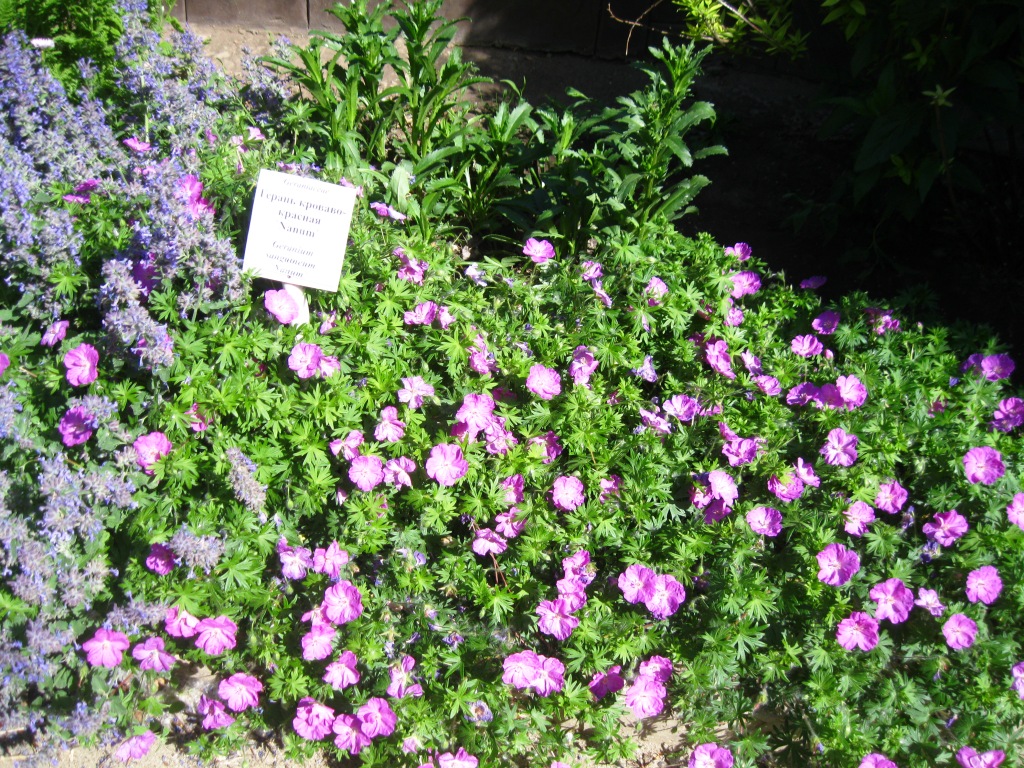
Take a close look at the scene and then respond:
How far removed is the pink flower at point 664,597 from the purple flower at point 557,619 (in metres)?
0.20

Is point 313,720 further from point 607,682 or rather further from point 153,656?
point 607,682

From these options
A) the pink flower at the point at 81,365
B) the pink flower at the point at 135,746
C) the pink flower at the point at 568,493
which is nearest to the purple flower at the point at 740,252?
the pink flower at the point at 568,493

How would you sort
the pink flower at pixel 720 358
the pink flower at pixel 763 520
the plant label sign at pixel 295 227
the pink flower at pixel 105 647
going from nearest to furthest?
the pink flower at pixel 105 647 → the pink flower at pixel 763 520 → the plant label sign at pixel 295 227 → the pink flower at pixel 720 358

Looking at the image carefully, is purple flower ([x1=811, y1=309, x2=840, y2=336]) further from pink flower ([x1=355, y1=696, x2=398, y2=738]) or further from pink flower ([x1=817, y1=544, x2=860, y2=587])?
pink flower ([x1=355, y1=696, x2=398, y2=738])

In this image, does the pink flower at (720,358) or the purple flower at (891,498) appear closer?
the purple flower at (891,498)

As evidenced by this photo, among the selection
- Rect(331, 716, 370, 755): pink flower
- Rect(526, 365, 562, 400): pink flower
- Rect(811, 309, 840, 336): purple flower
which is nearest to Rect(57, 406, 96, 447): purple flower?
Rect(331, 716, 370, 755): pink flower

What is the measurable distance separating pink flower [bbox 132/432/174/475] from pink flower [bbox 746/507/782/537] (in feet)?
5.05

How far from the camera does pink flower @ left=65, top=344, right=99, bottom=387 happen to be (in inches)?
85.0

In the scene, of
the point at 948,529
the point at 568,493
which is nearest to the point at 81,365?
the point at 568,493

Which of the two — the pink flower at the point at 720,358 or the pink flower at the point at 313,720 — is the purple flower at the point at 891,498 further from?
the pink flower at the point at 313,720

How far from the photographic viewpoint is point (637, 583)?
2.18 metres

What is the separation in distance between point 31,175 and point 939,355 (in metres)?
2.85

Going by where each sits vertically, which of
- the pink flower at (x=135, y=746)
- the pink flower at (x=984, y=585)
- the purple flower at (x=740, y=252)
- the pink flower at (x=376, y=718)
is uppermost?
the purple flower at (x=740, y=252)

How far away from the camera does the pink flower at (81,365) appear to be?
2.16 meters
